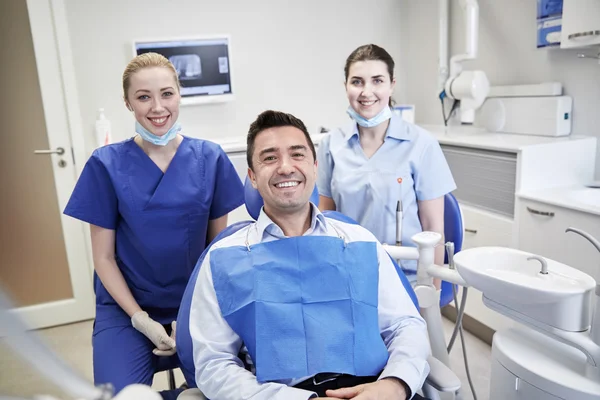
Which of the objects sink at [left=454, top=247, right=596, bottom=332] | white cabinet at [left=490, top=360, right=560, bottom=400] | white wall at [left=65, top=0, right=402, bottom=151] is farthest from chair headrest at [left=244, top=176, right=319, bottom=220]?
white wall at [left=65, top=0, right=402, bottom=151]

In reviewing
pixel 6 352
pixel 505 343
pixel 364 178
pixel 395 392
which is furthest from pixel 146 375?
pixel 6 352

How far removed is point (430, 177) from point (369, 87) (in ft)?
1.24

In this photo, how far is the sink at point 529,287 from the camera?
3.76 feet

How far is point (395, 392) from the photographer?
113 cm

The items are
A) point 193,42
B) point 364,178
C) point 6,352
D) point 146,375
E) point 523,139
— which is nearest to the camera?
point 6,352

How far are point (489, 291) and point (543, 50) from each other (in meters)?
1.77

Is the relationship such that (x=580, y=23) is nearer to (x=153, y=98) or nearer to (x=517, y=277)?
(x=517, y=277)

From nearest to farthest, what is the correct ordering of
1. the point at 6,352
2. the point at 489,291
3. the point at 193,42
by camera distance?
the point at 6,352 < the point at 489,291 < the point at 193,42

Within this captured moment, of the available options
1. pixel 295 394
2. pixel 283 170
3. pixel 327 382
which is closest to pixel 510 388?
pixel 327 382

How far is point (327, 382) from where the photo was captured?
1211 mm

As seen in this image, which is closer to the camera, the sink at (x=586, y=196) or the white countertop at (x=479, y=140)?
the sink at (x=586, y=196)

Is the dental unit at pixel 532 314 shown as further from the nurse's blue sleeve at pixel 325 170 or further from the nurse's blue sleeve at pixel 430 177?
the nurse's blue sleeve at pixel 325 170

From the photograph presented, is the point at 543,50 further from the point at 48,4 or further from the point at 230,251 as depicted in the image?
the point at 48,4

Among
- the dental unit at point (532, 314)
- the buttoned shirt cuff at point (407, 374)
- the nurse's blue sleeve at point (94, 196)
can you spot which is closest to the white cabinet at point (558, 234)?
the dental unit at point (532, 314)
